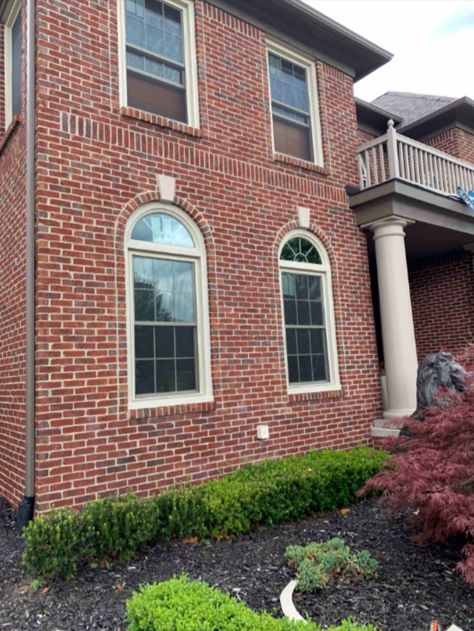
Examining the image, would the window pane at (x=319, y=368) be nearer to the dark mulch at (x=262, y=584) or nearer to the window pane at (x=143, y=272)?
the dark mulch at (x=262, y=584)

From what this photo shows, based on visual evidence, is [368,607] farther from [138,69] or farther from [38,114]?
[138,69]

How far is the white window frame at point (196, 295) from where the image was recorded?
5.32 meters

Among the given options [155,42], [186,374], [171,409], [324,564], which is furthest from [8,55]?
[324,564]

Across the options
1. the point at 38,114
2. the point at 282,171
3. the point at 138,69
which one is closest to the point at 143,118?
the point at 138,69

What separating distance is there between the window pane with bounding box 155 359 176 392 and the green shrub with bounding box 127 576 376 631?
9.24 feet

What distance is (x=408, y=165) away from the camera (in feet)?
26.3

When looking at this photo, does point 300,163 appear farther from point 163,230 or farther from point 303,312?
point 163,230

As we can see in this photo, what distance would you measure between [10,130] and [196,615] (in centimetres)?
573

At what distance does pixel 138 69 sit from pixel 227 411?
4.37m

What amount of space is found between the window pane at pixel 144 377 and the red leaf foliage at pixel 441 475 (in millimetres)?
2634

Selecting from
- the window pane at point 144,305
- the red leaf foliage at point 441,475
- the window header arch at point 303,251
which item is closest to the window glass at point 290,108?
the window header arch at point 303,251

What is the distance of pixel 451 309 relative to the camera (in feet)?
34.2

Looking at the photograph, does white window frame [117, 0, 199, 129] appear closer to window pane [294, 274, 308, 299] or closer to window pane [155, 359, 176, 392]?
window pane [294, 274, 308, 299]

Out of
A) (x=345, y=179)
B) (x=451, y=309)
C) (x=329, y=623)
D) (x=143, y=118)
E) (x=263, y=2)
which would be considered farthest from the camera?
(x=451, y=309)
